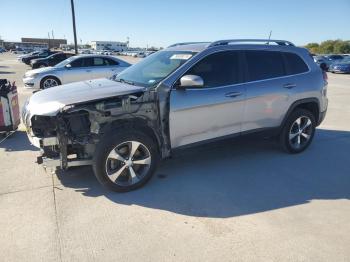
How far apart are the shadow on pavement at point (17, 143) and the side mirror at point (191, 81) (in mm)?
3059

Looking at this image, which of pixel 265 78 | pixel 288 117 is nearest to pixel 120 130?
pixel 265 78

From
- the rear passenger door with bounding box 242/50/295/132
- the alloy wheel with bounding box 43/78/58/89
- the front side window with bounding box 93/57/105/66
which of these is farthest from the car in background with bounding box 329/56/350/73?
the rear passenger door with bounding box 242/50/295/132

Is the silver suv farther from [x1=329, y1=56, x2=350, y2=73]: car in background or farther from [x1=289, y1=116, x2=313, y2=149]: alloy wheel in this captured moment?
[x1=329, y1=56, x2=350, y2=73]: car in background

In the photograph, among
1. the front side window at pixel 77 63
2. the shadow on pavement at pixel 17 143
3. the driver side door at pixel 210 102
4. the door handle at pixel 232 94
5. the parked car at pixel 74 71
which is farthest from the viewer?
the front side window at pixel 77 63

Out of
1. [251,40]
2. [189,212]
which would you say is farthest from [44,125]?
[251,40]

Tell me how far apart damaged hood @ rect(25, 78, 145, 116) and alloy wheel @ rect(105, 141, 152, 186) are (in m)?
0.67

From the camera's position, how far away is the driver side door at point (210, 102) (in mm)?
4160

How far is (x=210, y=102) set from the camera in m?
4.35

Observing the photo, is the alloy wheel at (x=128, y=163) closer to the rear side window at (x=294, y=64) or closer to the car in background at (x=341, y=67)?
the rear side window at (x=294, y=64)

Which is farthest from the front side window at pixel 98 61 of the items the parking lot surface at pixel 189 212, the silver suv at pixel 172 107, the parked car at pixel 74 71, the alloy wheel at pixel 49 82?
the silver suv at pixel 172 107

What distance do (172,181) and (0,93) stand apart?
11.9 feet

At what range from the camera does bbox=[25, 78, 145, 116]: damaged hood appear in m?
3.75

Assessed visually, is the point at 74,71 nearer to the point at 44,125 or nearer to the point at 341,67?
the point at 44,125

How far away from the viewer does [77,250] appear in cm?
292
